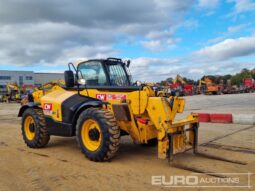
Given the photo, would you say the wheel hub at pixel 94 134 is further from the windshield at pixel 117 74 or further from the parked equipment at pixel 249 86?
the parked equipment at pixel 249 86

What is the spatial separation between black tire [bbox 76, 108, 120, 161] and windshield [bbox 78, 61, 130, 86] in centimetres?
110

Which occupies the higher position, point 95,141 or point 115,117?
point 115,117

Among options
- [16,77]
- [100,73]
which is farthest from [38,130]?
[16,77]

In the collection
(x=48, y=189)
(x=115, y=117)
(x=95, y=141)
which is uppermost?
(x=115, y=117)

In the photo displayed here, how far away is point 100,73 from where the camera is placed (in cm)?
765

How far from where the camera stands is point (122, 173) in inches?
231

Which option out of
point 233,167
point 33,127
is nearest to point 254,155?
point 233,167

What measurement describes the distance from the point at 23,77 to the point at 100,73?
93330 mm

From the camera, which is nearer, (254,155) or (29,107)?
(254,155)

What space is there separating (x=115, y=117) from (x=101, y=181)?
65.0 inches

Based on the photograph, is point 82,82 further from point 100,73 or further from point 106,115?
point 106,115

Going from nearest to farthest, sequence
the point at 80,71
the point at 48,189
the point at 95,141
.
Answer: the point at 48,189
the point at 95,141
the point at 80,71

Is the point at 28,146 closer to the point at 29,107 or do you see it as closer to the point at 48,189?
the point at 29,107

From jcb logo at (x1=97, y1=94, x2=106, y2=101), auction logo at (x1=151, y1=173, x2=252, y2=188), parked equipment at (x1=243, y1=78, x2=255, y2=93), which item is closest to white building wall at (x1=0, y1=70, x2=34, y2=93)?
parked equipment at (x1=243, y1=78, x2=255, y2=93)
